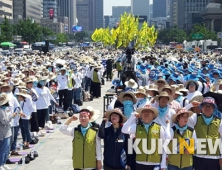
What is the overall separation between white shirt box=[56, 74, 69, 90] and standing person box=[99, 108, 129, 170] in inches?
420

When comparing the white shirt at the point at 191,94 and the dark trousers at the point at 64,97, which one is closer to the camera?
the white shirt at the point at 191,94

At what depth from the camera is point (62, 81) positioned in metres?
18.0

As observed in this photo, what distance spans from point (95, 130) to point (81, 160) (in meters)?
0.47

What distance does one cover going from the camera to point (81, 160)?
7.48m

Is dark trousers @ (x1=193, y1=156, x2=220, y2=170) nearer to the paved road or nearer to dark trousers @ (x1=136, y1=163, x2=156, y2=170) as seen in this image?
dark trousers @ (x1=136, y1=163, x2=156, y2=170)

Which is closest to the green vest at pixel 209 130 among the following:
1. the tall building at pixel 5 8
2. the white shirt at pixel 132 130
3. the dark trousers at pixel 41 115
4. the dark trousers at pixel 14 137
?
the white shirt at pixel 132 130

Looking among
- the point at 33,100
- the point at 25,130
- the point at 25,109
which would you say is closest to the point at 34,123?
the point at 33,100

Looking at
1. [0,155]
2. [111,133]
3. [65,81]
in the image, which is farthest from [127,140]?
[65,81]

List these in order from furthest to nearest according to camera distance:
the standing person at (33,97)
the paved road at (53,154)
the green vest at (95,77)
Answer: the green vest at (95,77) < the standing person at (33,97) < the paved road at (53,154)

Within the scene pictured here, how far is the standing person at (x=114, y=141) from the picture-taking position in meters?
7.35

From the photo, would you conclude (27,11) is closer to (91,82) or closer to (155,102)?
(91,82)

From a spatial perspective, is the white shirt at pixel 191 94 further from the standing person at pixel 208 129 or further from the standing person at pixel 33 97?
the standing person at pixel 33 97

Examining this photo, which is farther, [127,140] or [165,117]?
[165,117]

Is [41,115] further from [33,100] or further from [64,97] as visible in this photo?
[64,97]
